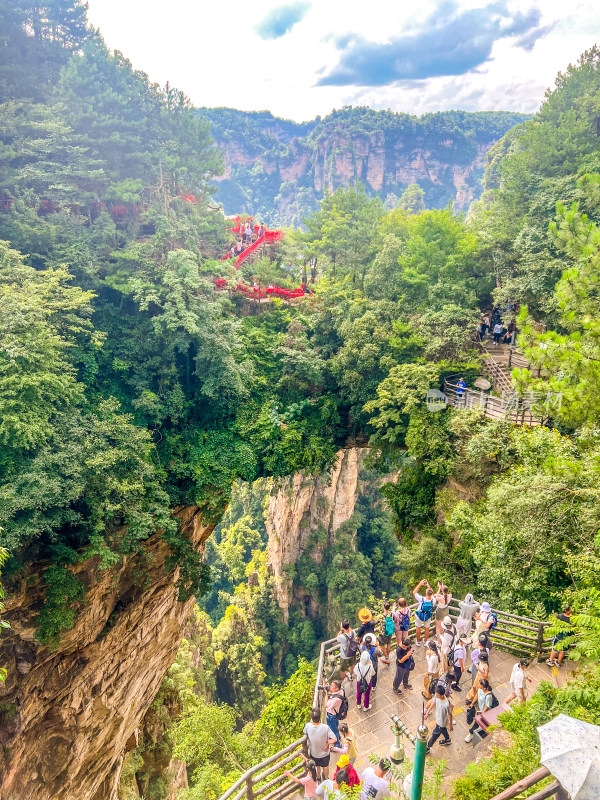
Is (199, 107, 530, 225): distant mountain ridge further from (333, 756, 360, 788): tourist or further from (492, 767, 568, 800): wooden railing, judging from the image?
(492, 767, 568, 800): wooden railing

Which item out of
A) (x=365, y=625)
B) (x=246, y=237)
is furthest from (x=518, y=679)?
(x=246, y=237)

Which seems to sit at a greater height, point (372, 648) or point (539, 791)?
point (539, 791)

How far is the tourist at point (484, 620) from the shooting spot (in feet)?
26.2

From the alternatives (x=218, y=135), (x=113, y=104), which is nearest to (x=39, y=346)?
(x=113, y=104)

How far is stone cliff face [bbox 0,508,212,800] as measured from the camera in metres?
11.0

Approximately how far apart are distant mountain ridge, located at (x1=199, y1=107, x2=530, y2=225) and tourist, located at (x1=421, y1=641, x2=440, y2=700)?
103714 millimetres

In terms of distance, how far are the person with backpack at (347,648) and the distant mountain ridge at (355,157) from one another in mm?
103215

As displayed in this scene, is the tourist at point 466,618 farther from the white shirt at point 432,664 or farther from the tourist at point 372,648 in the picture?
the tourist at point 372,648

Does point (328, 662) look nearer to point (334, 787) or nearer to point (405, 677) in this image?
point (405, 677)

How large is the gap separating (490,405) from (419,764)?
10.1 m

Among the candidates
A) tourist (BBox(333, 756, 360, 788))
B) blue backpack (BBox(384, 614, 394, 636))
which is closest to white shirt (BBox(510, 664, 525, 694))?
blue backpack (BBox(384, 614, 394, 636))

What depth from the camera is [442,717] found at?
6652 mm

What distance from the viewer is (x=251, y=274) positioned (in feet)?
69.5

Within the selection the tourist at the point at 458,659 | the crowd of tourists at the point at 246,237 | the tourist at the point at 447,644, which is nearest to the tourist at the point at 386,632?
Result: the tourist at the point at 447,644
